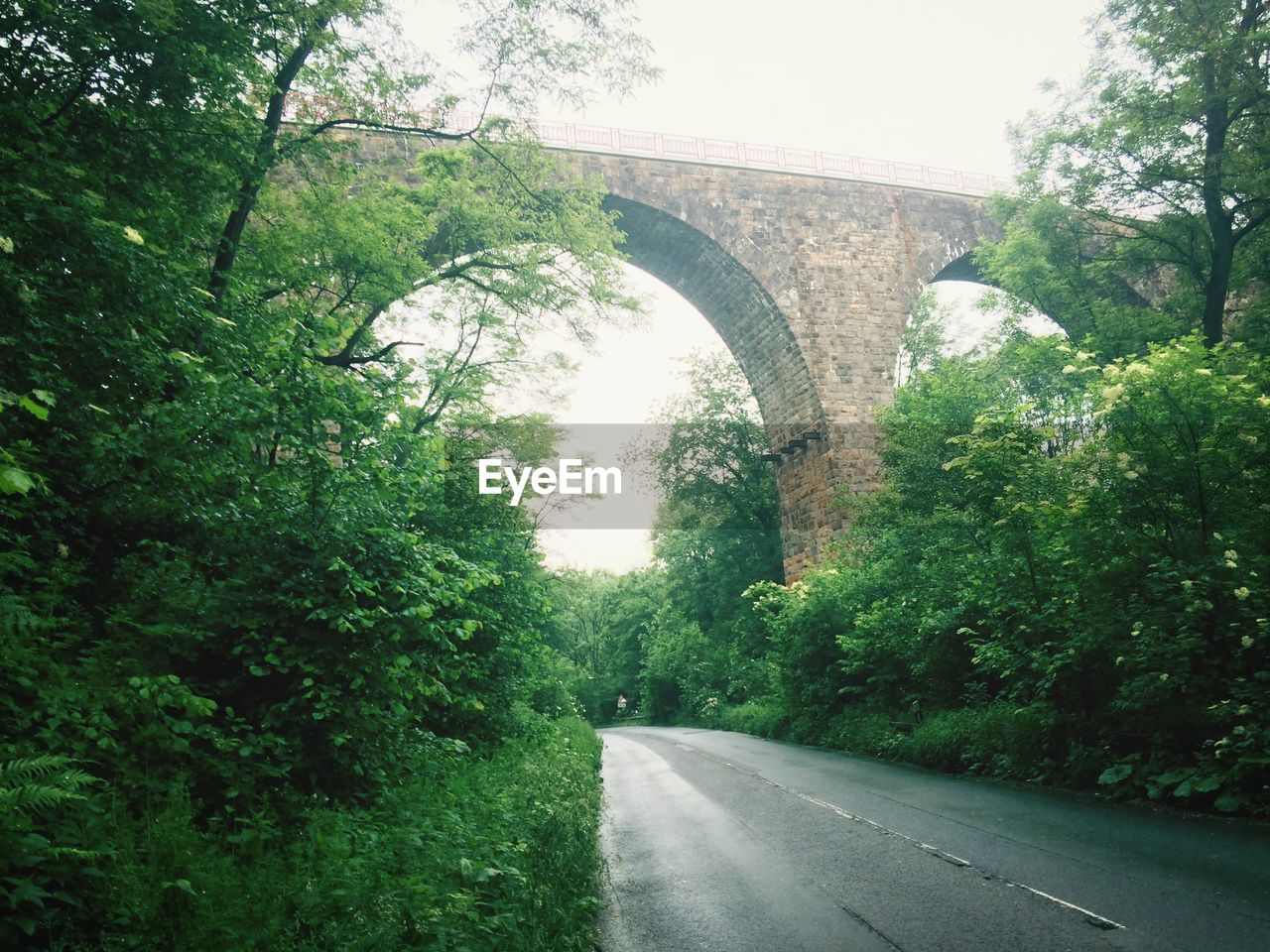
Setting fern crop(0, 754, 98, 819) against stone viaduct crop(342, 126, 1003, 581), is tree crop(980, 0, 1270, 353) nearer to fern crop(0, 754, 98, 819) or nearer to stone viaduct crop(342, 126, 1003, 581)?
stone viaduct crop(342, 126, 1003, 581)

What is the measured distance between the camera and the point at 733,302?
20.6 m

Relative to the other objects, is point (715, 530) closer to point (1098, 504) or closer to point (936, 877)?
point (1098, 504)

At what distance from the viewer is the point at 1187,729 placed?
23.0ft

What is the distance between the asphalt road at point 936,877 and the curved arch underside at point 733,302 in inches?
510

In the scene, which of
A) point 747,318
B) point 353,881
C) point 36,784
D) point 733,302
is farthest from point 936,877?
point 733,302

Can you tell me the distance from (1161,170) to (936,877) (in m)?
13.9

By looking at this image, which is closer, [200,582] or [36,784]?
[36,784]

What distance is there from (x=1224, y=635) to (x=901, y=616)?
20.6ft

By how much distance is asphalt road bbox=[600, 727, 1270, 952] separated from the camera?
4.05 meters

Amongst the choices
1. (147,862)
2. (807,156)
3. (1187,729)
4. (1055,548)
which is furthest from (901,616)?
(807,156)

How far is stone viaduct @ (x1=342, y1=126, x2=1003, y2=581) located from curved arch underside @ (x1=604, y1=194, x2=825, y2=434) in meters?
0.04

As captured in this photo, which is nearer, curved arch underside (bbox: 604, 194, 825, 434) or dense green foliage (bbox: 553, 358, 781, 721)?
curved arch underside (bbox: 604, 194, 825, 434)

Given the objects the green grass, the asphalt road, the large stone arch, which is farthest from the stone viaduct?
the green grass

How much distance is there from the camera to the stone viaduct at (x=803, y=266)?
62.4ft
